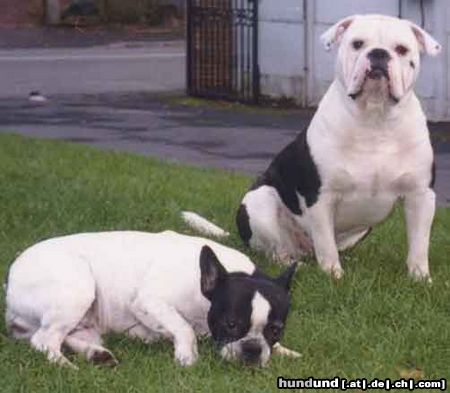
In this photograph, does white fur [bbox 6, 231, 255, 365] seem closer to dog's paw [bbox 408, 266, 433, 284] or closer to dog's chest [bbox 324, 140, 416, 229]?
dog's chest [bbox 324, 140, 416, 229]

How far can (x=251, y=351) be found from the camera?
19.4ft

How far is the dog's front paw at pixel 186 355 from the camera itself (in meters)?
6.03

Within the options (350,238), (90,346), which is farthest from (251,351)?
(350,238)

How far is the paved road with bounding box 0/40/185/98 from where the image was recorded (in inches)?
878

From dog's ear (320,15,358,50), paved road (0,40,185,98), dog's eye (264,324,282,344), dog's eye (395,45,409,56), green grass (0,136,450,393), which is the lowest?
paved road (0,40,185,98)

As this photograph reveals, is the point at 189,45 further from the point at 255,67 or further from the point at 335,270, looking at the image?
the point at 335,270

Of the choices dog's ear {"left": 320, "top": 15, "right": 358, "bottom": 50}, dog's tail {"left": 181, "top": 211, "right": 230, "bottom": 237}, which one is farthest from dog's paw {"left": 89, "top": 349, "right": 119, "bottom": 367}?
dog's tail {"left": 181, "top": 211, "right": 230, "bottom": 237}

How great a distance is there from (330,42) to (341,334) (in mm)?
1865

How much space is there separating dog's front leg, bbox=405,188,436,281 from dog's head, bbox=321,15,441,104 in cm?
57

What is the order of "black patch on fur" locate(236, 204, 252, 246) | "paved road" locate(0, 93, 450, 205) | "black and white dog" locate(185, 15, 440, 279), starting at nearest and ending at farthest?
"black and white dog" locate(185, 15, 440, 279)
"black patch on fur" locate(236, 204, 252, 246)
"paved road" locate(0, 93, 450, 205)

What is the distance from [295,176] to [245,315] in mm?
2276

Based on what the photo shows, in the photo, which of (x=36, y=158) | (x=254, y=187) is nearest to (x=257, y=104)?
(x=36, y=158)

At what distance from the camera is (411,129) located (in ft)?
25.0

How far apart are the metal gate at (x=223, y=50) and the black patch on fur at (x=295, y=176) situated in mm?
11308
